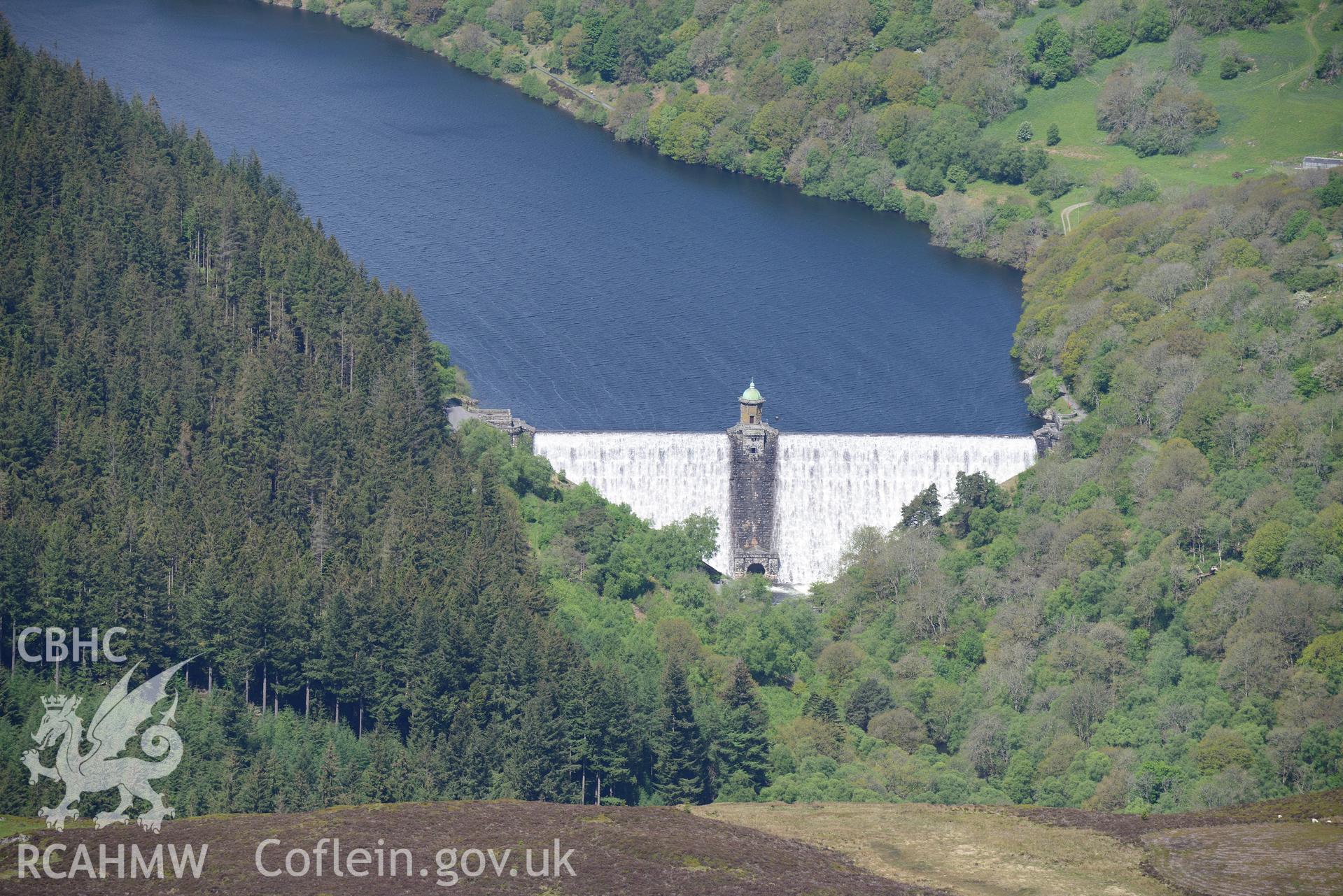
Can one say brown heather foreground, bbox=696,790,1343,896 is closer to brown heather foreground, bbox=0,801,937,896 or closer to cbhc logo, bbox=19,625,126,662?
brown heather foreground, bbox=0,801,937,896

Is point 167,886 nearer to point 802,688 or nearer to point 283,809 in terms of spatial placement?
point 283,809

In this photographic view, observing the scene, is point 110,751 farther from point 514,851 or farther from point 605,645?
point 514,851

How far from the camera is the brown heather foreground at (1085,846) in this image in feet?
406

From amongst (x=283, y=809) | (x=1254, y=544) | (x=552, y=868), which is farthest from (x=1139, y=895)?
(x=1254, y=544)

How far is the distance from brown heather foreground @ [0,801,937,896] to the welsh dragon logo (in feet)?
47.2

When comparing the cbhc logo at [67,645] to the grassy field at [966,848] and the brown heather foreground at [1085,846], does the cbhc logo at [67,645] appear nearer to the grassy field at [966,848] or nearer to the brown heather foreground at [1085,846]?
the grassy field at [966,848]

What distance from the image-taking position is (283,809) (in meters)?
150

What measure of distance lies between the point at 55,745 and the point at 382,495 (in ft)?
151

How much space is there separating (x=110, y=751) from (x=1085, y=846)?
64.5 m

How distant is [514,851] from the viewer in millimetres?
124938

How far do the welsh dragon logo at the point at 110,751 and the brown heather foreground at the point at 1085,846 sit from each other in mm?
36223

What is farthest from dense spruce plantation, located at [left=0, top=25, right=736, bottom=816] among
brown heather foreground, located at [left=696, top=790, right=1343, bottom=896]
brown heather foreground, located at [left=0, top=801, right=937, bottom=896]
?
brown heather foreground, located at [left=696, top=790, right=1343, bottom=896]

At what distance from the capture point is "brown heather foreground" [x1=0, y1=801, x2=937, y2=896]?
119 metres

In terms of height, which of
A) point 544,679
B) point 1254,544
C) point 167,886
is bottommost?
point 167,886
